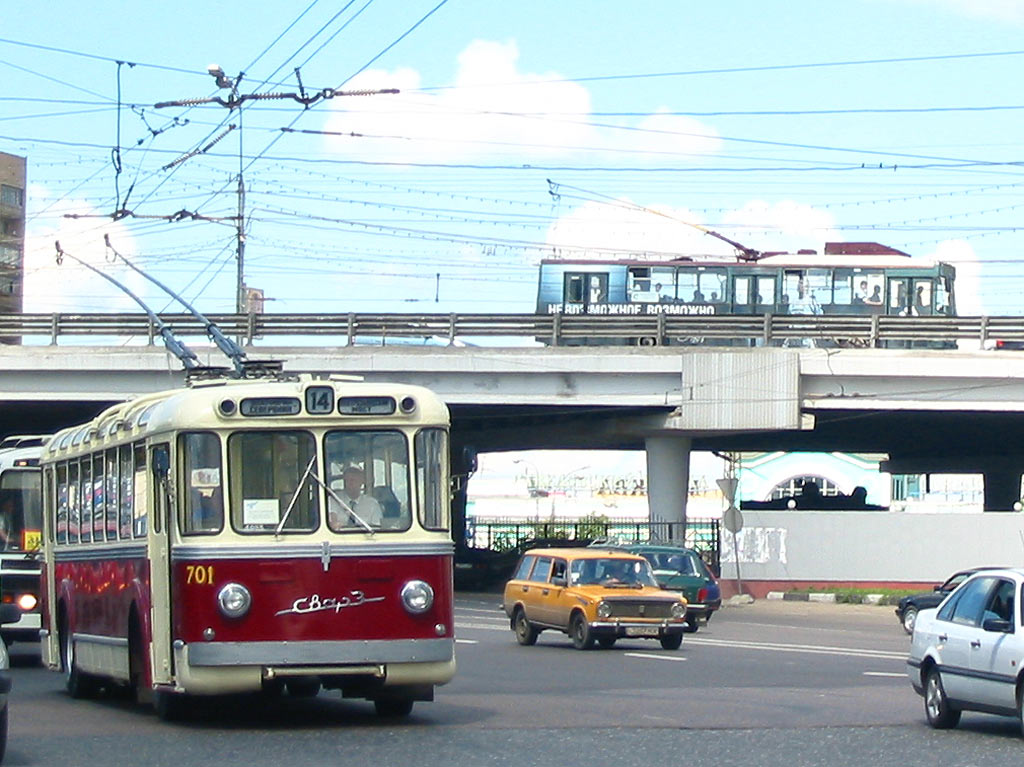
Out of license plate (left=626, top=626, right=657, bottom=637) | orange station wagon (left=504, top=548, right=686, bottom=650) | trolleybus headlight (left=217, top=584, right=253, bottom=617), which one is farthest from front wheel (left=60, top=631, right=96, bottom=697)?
license plate (left=626, top=626, right=657, bottom=637)

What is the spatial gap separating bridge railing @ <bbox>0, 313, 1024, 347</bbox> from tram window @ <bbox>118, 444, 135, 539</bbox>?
2584 cm

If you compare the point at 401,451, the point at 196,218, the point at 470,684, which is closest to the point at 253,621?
the point at 401,451

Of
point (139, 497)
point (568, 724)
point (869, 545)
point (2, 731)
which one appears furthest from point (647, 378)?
point (2, 731)

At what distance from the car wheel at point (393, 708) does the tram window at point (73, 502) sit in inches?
152

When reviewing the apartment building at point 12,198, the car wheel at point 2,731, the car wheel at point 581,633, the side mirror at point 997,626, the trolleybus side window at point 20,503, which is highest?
the apartment building at point 12,198

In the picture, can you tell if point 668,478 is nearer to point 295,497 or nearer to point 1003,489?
point 1003,489

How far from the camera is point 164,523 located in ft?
44.7

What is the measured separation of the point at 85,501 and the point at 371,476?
408 cm

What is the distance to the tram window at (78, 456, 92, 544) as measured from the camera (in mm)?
16266

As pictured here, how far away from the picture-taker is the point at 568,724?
14266 mm

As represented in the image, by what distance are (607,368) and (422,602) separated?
27766 mm

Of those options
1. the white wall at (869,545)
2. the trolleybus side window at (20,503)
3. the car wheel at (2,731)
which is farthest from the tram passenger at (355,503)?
the white wall at (869,545)

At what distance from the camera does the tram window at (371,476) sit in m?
13.5

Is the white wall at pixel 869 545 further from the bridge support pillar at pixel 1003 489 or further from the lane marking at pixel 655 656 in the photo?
the bridge support pillar at pixel 1003 489
